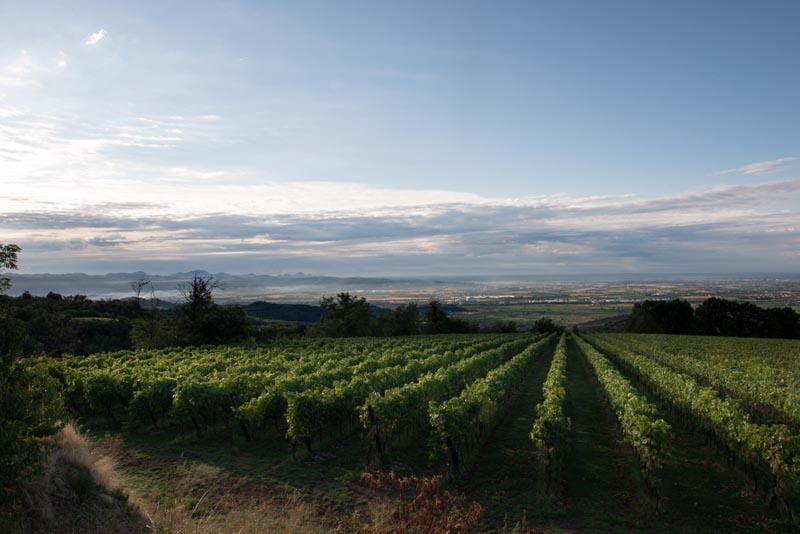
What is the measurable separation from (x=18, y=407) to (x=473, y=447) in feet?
36.6

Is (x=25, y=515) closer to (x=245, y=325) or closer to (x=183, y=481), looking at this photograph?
(x=183, y=481)

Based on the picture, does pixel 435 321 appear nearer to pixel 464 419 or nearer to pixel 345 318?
pixel 345 318

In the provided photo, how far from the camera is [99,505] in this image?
796cm

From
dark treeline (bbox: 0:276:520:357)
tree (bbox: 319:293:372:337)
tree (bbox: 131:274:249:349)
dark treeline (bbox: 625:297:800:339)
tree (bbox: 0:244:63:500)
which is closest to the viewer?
tree (bbox: 0:244:63:500)

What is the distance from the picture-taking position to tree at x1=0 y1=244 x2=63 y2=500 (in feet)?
22.2

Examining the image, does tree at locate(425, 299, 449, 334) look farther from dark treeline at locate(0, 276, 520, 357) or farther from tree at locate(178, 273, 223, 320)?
tree at locate(178, 273, 223, 320)

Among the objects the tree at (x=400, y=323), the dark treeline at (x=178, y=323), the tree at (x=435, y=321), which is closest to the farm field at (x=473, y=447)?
the dark treeline at (x=178, y=323)

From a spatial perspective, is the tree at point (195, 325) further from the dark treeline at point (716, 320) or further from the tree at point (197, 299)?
the dark treeline at point (716, 320)

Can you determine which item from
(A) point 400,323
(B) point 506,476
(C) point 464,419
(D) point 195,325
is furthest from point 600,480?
(A) point 400,323

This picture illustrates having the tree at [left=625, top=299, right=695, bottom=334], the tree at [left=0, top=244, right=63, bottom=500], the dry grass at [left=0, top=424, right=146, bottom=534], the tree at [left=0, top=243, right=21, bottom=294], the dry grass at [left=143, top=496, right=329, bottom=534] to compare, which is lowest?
the tree at [left=625, top=299, right=695, bottom=334]

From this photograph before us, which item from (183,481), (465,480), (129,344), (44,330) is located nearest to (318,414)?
(183,481)

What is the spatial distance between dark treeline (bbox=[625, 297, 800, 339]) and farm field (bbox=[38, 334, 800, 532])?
75.3 m

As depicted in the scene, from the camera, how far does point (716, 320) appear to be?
271 feet

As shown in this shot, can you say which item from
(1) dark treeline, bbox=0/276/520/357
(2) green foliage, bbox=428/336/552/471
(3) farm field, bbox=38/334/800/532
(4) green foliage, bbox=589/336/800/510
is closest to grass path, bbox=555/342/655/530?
(3) farm field, bbox=38/334/800/532
